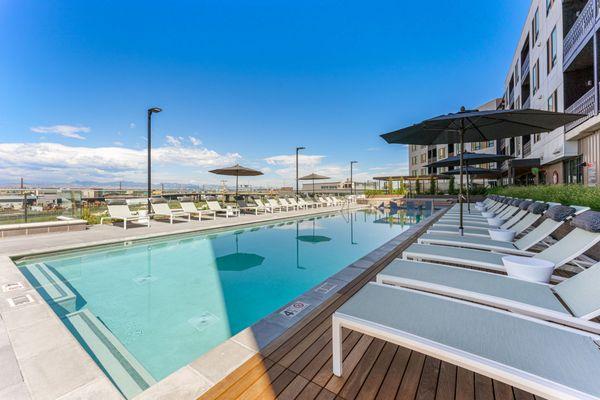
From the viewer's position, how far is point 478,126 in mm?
4496

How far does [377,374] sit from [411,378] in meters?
0.20

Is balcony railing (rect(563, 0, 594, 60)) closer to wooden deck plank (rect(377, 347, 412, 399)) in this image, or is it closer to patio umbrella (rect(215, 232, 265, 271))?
wooden deck plank (rect(377, 347, 412, 399))

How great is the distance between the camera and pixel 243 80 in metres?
15.0

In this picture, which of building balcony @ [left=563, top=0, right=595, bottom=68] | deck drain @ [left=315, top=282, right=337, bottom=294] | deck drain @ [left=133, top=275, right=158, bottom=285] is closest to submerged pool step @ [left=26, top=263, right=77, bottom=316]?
deck drain @ [left=133, top=275, right=158, bottom=285]

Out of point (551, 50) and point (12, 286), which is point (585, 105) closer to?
point (551, 50)

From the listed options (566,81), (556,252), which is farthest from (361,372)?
(566,81)

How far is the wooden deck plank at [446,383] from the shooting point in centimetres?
139

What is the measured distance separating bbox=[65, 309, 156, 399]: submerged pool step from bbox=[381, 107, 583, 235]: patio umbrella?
444 centimetres

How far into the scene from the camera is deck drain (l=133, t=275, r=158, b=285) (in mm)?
4074

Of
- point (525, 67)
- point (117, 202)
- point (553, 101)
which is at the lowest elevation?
point (117, 202)

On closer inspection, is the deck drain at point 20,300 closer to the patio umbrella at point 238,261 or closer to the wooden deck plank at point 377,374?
the patio umbrella at point 238,261

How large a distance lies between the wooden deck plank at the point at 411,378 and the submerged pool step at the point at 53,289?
12.1ft

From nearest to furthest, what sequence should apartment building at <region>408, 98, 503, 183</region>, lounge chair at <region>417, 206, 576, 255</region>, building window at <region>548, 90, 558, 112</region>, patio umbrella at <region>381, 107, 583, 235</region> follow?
lounge chair at <region>417, 206, 576, 255</region>, patio umbrella at <region>381, 107, 583, 235</region>, building window at <region>548, 90, 558, 112</region>, apartment building at <region>408, 98, 503, 183</region>

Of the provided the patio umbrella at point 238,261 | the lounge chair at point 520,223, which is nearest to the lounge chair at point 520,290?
the lounge chair at point 520,223
